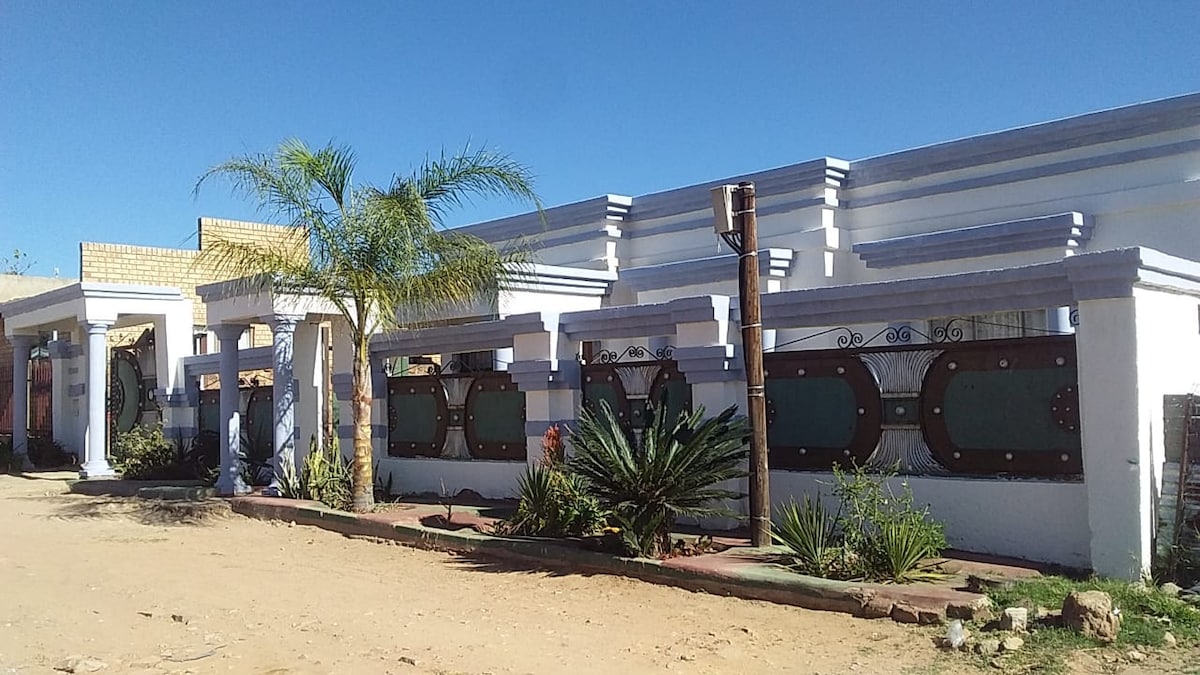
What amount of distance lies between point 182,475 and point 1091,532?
15339 mm

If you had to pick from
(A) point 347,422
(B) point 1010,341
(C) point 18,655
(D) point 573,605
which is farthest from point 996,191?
(C) point 18,655

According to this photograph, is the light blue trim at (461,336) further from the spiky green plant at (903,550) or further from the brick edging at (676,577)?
the spiky green plant at (903,550)

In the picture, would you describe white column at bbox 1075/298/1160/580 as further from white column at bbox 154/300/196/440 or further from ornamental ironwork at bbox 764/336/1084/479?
white column at bbox 154/300/196/440

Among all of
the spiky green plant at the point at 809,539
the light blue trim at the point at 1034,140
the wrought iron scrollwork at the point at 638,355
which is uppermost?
the light blue trim at the point at 1034,140

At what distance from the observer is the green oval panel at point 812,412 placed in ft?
33.8

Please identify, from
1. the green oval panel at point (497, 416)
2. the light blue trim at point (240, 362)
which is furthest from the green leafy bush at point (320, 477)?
the light blue trim at point (240, 362)

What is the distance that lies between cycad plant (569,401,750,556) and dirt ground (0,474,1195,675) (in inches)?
25.2

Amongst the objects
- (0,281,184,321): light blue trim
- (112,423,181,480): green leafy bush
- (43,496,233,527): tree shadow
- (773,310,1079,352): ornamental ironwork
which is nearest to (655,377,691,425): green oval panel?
(773,310,1079,352): ornamental ironwork

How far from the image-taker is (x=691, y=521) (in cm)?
1134

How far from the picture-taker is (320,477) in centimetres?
1489

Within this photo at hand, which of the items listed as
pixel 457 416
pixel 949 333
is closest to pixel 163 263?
pixel 457 416

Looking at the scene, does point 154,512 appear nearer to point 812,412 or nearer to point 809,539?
point 812,412

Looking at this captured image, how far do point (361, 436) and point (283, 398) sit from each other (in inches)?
101

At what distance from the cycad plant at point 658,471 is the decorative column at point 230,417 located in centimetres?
801
